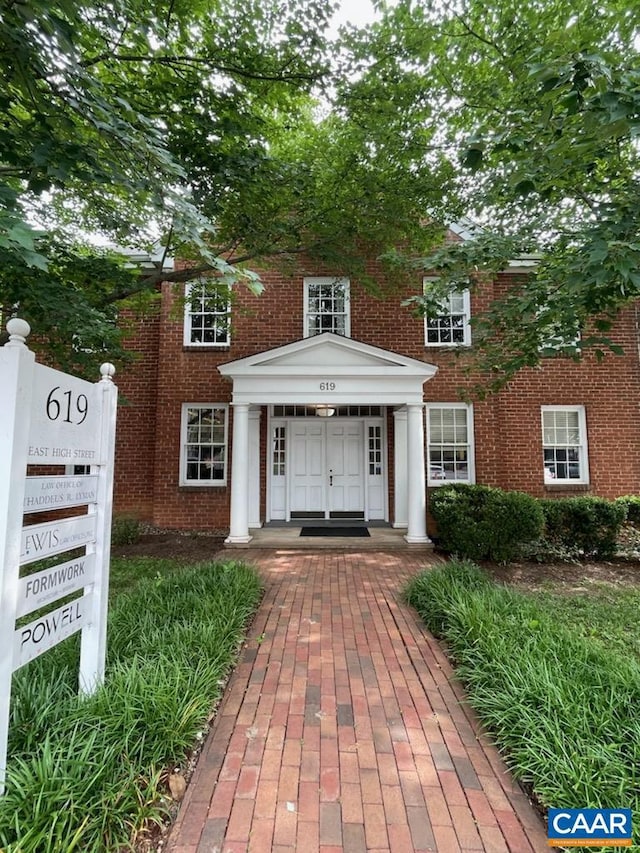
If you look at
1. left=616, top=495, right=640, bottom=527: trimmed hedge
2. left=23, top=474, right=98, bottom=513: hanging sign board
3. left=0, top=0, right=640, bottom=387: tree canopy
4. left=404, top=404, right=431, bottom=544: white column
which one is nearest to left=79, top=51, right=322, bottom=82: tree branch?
left=0, top=0, right=640, bottom=387: tree canopy

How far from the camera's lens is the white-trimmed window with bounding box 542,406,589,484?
34.4 feet

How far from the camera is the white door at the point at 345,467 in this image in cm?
1046

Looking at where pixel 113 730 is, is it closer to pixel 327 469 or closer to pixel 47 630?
pixel 47 630

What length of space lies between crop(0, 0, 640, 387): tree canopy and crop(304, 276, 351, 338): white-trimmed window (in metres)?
2.57

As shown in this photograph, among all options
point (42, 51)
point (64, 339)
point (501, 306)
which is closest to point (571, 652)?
point (501, 306)

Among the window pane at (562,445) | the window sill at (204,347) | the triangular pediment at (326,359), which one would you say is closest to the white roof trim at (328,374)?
the triangular pediment at (326,359)

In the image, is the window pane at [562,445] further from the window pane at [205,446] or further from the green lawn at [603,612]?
the window pane at [205,446]

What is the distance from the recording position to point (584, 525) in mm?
8070

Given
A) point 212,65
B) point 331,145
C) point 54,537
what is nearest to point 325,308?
point 331,145

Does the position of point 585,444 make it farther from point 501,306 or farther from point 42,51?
point 42,51

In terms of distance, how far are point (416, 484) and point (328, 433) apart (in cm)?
287

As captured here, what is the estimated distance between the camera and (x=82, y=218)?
284 inches

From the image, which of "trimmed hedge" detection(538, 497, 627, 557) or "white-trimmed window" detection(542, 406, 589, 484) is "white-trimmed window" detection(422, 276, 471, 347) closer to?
"white-trimmed window" detection(542, 406, 589, 484)

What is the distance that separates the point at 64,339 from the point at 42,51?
391 centimetres
